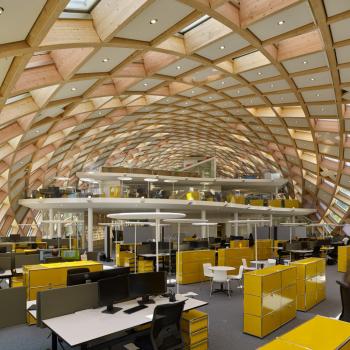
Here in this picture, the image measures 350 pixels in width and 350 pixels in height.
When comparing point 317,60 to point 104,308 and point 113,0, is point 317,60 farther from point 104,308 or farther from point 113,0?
point 104,308

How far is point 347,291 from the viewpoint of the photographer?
23.6ft

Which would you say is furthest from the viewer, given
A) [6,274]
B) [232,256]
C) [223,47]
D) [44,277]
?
[232,256]

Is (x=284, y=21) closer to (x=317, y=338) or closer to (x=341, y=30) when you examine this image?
(x=341, y=30)

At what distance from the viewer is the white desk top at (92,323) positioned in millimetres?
5598

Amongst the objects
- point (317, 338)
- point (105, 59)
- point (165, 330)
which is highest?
point (105, 59)

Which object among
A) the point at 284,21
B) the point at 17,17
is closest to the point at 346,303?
Answer: the point at 284,21

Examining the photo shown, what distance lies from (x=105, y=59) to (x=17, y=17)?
203 inches

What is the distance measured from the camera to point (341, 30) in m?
11.4

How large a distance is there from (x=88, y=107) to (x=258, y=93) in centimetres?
989

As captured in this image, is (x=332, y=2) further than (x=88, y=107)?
No

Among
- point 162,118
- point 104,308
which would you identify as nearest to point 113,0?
point 104,308

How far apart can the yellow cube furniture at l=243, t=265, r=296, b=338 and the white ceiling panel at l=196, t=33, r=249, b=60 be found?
8.15 meters

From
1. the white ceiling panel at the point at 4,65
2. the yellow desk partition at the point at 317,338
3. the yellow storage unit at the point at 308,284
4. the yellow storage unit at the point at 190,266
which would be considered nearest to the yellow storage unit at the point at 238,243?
the yellow storage unit at the point at 190,266

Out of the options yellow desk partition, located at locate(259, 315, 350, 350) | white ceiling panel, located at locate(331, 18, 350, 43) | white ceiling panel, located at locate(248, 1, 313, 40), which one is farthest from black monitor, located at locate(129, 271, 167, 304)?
white ceiling panel, located at locate(331, 18, 350, 43)
